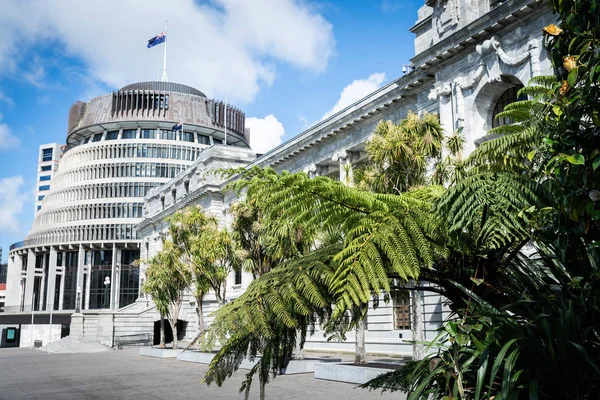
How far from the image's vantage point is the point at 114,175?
89.9 metres

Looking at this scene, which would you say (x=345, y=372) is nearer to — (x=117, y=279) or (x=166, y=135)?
(x=117, y=279)

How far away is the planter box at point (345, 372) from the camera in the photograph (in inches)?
733

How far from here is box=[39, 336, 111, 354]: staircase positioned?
161 feet

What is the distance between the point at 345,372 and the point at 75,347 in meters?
37.3

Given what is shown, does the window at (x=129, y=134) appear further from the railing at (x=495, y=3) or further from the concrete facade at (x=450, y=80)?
the railing at (x=495, y=3)

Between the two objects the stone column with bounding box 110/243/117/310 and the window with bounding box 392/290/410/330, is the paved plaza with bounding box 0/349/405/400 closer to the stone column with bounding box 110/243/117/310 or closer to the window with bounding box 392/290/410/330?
the window with bounding box 392/290/410/330

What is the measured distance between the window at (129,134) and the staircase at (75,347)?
46.2 meters

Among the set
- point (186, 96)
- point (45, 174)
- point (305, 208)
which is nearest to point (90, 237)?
point (186, 96)

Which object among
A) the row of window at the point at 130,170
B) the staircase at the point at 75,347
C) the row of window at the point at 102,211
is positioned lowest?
the staircase at the point at 75,347

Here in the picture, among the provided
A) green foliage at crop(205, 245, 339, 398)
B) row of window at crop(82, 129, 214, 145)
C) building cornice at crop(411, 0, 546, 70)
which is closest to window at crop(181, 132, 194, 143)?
row of window at crop(82, 129, 214, 145)

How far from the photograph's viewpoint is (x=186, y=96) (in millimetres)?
93000

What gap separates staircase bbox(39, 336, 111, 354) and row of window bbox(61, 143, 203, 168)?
1707 inches

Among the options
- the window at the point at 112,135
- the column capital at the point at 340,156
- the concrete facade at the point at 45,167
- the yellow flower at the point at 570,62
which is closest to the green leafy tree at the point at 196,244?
the column capital at the point at 340,156

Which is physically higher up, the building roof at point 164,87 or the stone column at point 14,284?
the building roof at point 164,87
